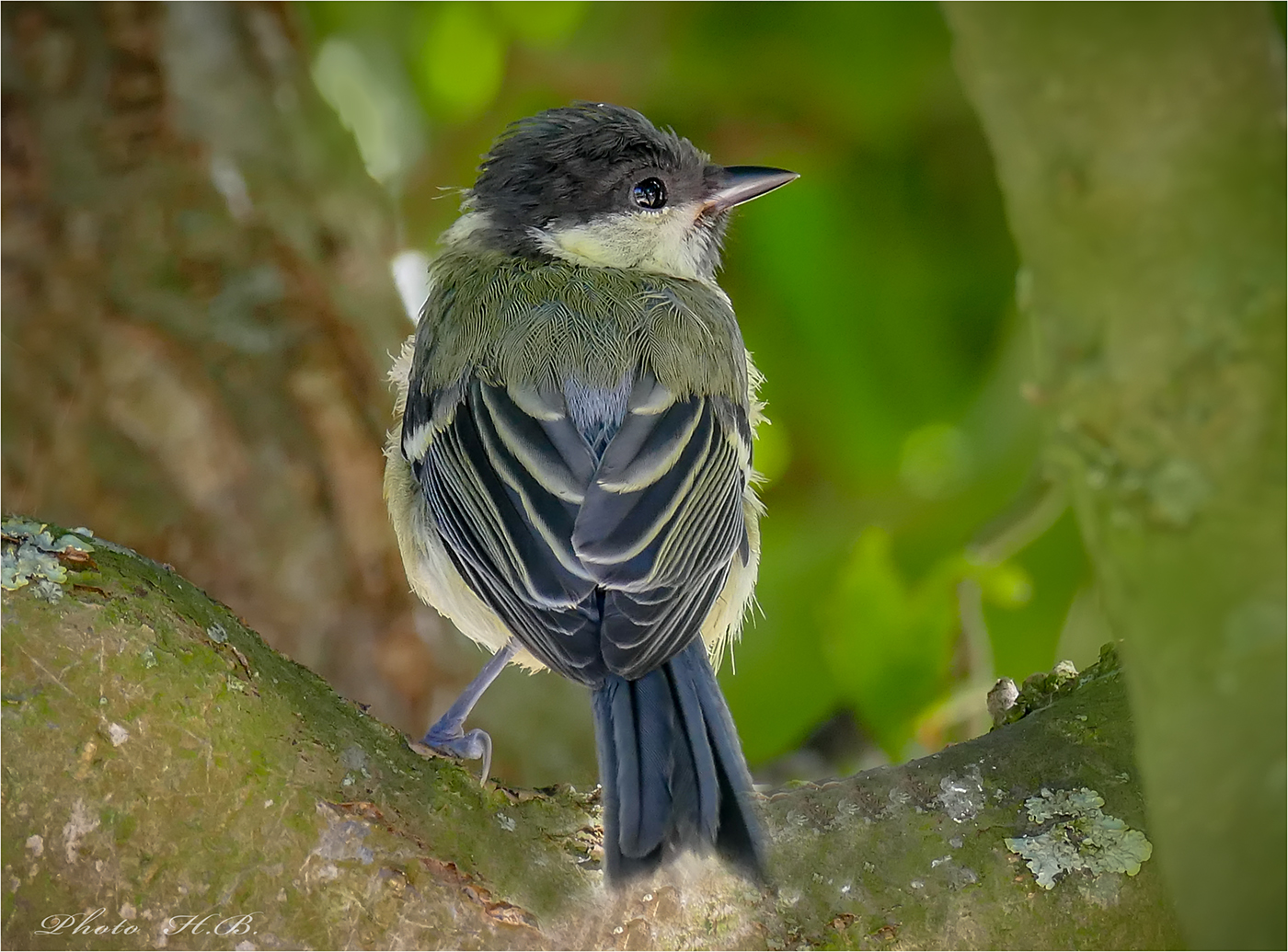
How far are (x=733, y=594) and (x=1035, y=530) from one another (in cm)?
76

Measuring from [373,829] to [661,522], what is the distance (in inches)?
32.0

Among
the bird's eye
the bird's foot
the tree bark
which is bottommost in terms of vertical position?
the bird's foot

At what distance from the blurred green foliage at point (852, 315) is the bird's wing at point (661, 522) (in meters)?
0.61

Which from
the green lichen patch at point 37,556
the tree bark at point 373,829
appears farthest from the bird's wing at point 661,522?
the green lichen patch at point 37,556

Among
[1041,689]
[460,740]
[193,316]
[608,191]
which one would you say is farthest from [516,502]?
[193,316]

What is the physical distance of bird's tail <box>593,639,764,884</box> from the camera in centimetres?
184

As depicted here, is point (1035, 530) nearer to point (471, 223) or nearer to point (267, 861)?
point (471, 223)

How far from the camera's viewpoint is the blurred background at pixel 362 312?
3.33m

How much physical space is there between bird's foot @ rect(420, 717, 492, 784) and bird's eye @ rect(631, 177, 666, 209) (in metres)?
1.47

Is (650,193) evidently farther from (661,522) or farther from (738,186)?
(661,522)

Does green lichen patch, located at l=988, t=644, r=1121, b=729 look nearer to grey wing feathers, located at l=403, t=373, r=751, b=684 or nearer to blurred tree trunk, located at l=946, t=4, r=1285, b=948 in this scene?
grey wing feathers, located at l=403, t=373, r=751, b=684

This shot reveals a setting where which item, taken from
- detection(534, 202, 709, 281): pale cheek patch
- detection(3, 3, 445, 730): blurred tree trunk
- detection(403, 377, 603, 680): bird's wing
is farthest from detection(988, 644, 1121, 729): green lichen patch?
detection(3, 3, 445, 730): blurred tree trunk

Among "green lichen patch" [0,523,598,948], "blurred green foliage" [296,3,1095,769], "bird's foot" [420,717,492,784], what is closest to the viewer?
"green lichen patch" [0,523,598,948]

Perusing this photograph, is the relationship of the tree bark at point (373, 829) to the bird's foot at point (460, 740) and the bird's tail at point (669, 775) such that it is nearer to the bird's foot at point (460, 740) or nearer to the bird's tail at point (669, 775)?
the bird's tail at point (669, 775)
